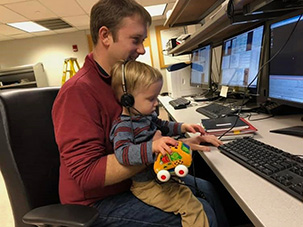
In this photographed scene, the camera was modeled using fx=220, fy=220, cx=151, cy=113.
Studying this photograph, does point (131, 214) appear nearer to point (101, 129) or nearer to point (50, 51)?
point (101, 129)

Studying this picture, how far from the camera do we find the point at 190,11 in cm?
212

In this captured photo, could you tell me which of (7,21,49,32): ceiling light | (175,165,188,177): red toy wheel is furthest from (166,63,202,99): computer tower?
(7,21,49,32): ceiling light

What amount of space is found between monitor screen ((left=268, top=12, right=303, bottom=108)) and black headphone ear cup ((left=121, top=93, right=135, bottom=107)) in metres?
0.66

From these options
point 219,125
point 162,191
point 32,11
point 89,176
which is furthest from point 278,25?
point 32,11

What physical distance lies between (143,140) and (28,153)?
43 cm

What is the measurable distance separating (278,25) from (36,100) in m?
1.10

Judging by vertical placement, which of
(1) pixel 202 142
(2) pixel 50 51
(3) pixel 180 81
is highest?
(2) pixel 50 51

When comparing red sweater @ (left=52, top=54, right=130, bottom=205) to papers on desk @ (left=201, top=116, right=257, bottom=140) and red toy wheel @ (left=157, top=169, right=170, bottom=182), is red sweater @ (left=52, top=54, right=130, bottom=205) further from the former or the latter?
papers on desk @ (left=201, top=116, right=257, bottom=140)

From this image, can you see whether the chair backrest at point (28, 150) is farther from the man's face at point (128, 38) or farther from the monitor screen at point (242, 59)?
the monitor screen at point (242, 59)

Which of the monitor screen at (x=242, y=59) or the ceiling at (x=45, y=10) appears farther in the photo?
the ceiling at (x=45, y=10)

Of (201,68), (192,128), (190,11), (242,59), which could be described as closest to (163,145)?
(192,128)

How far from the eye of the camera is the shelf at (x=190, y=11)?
1870mm

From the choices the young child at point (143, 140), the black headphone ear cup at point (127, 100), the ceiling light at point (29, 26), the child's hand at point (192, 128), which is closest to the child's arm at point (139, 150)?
the young child at point (143, 140)

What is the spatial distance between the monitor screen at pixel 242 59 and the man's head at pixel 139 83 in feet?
2.26
